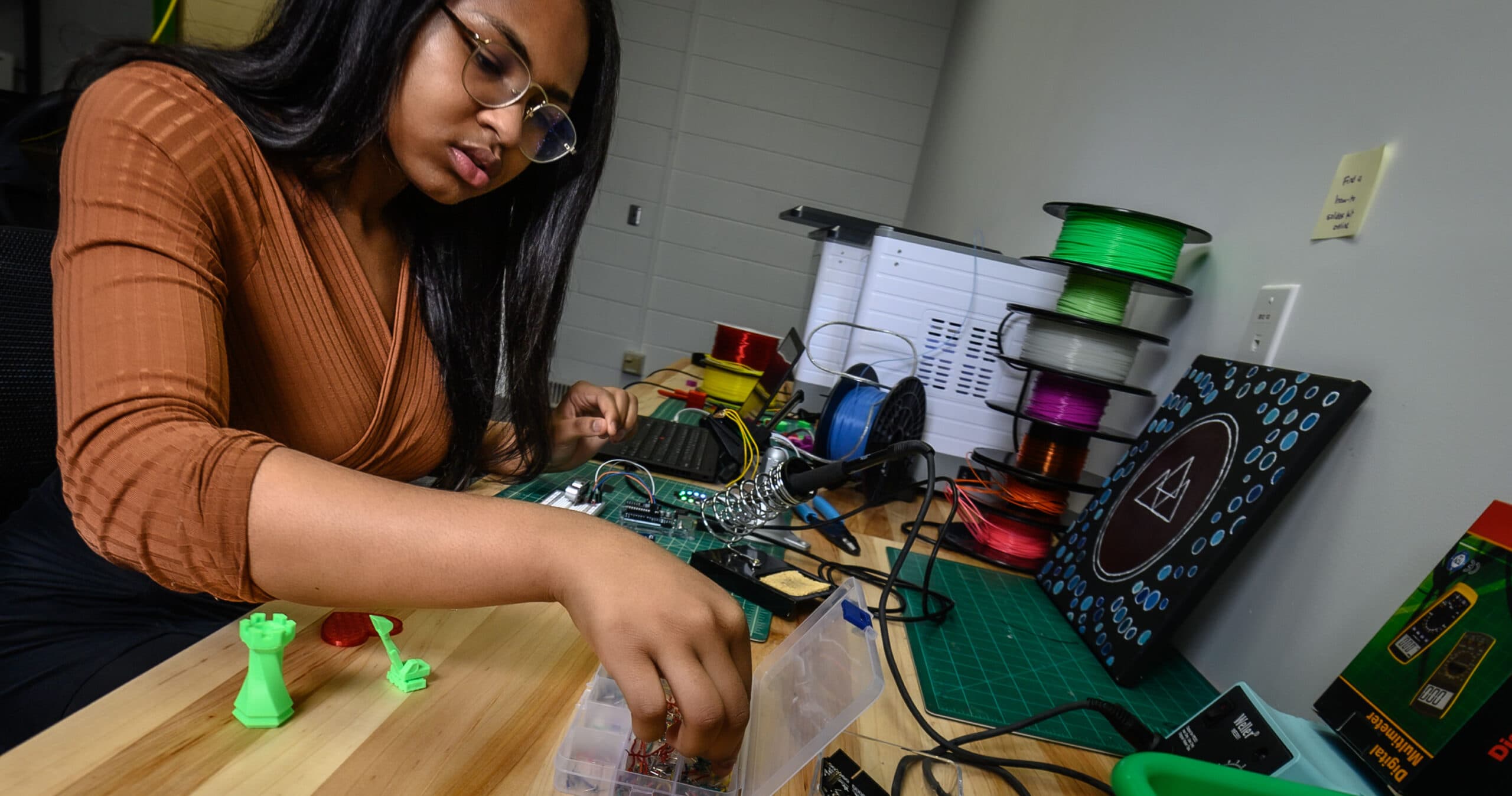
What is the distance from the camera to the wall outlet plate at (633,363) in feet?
12.8

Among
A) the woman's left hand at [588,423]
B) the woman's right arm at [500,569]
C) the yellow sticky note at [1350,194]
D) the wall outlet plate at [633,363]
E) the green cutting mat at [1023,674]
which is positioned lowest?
the wall outlet plate at [633,363]

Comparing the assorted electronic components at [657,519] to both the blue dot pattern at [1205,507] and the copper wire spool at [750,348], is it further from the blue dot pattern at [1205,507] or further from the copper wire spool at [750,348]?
the copper wire spool at [750,348]

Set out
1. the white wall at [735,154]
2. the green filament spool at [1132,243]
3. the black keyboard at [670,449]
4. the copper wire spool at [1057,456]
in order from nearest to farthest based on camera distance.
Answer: the green filament spool at [1132,243], the copper wire spool at [1057,456], the black keyboard at [670,449], the white wall at [735,154]

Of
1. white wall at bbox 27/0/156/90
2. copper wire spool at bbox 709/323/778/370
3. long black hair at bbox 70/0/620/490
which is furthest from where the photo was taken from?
white wall at bbox 27/0/156/90

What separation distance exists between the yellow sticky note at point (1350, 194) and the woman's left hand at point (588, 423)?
919 mm

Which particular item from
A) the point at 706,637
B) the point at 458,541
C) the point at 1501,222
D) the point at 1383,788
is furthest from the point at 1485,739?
the point at 458,541

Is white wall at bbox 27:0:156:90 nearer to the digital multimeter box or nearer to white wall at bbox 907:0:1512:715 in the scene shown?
white wall at bbox 907:0:1512:715

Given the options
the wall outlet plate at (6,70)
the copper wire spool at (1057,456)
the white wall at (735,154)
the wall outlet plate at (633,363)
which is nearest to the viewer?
the copper wire spool at (1057,456)

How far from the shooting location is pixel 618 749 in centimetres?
50

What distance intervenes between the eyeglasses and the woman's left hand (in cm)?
43

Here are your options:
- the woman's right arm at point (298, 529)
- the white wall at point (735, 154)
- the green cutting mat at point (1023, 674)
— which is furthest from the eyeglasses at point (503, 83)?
the white wall at point (735, 154)

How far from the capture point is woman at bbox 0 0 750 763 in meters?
0.46

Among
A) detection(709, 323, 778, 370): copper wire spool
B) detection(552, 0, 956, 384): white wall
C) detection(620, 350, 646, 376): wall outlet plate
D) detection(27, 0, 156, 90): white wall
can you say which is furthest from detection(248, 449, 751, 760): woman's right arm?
detection(27, 0, 156, 90): white wall

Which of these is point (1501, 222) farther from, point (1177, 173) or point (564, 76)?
point (564, 76)
